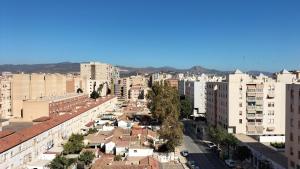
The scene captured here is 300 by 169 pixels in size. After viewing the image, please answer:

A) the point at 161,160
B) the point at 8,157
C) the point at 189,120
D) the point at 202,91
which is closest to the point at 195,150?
A: the point at 161,160

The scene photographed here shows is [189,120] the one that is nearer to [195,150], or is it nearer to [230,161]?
[195,150]

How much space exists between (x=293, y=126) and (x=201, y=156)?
17.4 meters

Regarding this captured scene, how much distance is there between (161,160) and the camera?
4706 centimetres

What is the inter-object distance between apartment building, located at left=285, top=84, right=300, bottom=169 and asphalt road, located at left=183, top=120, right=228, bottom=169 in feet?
34.8

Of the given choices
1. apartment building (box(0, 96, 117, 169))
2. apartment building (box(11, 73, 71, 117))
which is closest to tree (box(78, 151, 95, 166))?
apartment building (box(0, 96, 117, 169))

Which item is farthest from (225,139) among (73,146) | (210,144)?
(73,146)

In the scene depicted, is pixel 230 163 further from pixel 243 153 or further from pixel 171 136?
pixel 171 136

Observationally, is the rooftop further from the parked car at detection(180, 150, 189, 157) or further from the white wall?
Result: the white wall

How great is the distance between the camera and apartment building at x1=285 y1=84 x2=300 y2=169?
107ft

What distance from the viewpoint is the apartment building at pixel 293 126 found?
32719 millimetres

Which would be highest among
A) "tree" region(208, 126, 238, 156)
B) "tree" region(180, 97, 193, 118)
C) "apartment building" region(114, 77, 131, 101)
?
"apartment building" region(114, 77, 131, 101)

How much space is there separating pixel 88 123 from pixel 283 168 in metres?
45.7

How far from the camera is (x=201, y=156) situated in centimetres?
4931

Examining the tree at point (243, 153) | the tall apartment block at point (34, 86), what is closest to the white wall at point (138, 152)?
the tree at point (243, 153)
